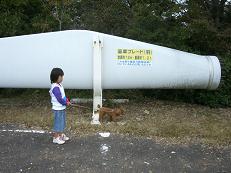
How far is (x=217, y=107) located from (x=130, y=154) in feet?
12.6

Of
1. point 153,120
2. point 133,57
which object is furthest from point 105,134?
point 133,57

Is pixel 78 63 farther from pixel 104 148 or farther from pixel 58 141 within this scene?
pixel 104 148

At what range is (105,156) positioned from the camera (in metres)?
5.32

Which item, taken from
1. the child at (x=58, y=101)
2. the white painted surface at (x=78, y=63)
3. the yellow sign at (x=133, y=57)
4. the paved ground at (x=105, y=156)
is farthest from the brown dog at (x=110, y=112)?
the child at (x=58, y=101)

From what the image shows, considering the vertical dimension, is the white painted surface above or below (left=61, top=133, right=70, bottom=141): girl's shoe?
above

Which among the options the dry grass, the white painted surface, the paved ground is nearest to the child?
the paved ground

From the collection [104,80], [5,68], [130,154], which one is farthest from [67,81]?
A: [130,154]

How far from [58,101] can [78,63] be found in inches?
66.5

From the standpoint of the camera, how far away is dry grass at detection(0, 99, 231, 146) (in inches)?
243

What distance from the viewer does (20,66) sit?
24.1ft

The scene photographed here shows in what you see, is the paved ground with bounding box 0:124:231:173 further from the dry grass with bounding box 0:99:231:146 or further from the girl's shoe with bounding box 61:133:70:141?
the dry grass with bounding box 0:99:231:146

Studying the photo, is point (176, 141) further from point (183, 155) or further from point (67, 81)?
point (67, 81)

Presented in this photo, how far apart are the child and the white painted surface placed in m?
1.55

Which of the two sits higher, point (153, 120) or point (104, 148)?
point (153, 120)
